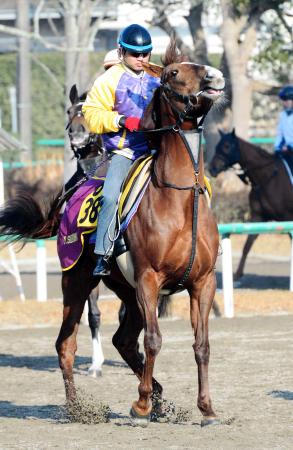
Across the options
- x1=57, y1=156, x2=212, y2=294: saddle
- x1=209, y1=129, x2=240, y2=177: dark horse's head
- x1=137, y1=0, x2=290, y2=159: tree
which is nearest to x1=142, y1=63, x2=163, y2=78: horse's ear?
x1=57, y1=156, x2=212, y2=294: saddle

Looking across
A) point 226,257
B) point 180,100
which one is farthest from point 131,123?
point 226,257

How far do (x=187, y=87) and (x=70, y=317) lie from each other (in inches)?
81.4

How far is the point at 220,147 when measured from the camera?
57.2 feet

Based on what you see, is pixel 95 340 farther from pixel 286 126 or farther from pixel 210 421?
pixel 286 126

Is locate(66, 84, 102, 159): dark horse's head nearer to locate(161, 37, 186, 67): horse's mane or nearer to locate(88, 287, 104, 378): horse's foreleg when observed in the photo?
locate(88, 287, 104, 378): horse's foreleg

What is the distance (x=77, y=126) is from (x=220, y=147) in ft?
21.5

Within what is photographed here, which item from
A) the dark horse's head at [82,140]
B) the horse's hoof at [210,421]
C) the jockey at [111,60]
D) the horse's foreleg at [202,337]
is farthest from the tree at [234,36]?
the horse's hoof at [210,421]

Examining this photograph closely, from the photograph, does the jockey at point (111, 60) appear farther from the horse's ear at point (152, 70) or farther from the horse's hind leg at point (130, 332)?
the horse's hind leg at point (130, 332)

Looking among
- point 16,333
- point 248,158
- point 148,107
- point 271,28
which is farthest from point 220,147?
point 148,107

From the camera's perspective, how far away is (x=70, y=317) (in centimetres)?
864

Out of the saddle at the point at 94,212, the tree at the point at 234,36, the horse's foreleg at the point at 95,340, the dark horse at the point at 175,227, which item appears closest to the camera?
the dark horse at the point at 175,227

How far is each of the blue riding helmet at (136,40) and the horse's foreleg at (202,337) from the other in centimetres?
163

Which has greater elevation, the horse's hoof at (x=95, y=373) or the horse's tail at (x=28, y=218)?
the horse's tail at (x=28, y=218)

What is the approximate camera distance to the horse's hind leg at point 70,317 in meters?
8.57
